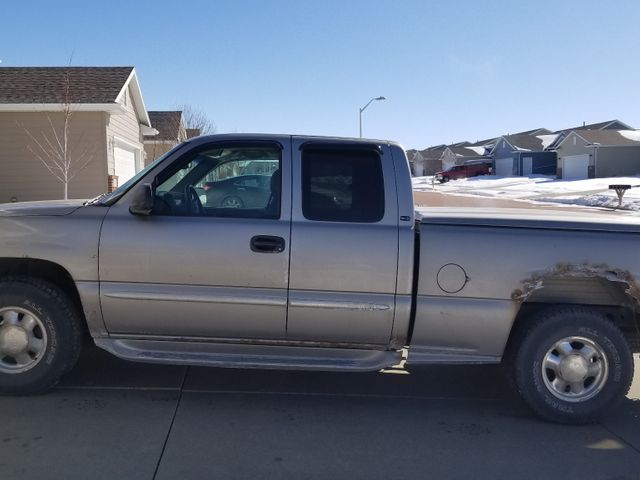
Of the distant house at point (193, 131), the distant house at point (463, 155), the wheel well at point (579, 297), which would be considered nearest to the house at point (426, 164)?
the distant house at point (463, 155)

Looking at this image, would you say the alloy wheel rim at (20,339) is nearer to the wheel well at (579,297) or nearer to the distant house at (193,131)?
the wheel well at (579,297)

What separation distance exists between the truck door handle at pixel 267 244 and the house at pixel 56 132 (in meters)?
13.7

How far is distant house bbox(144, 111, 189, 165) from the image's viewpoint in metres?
31.1

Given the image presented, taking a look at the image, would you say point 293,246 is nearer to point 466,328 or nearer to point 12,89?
point 466,328

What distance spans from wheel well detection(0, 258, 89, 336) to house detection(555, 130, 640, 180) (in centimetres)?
5262

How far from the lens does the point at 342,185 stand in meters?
4.36

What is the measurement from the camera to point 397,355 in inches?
170

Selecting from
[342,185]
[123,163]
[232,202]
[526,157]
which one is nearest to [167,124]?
[123,163]

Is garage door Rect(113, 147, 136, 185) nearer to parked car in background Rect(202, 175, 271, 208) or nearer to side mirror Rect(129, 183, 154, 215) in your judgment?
parked car in background Rect(202, 175, 271, 208)

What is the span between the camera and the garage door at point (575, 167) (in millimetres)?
52312

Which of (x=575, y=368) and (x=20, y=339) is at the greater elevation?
(x=20, y=339)

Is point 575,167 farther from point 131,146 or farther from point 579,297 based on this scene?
point 579,297

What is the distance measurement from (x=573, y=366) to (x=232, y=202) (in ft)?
8.73

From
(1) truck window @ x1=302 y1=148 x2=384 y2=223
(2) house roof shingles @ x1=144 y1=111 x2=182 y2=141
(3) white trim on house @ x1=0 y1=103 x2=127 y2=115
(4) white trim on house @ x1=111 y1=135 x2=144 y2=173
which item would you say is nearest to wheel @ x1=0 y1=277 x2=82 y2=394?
(1) truck window @ x1=302 y1=148 x2=384 y2=223
